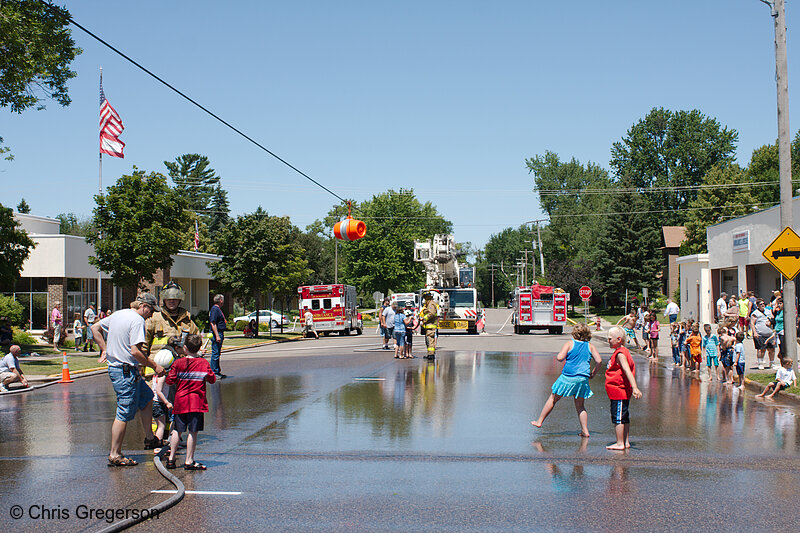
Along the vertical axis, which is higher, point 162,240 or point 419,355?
point 162,240

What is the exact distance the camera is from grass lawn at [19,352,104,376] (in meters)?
20.1

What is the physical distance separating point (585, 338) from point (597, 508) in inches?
151

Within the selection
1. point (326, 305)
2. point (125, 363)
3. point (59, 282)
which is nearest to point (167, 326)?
point (125, 363)

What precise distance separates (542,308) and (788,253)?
80.3 ft

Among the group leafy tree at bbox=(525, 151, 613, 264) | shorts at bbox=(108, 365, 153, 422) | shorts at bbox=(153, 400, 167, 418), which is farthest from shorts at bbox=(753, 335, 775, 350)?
leafy tree at bbox=(525, 151, 613, 264)

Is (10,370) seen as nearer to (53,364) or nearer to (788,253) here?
(53,364)

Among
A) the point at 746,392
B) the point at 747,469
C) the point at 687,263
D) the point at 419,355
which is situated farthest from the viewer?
the point at 687,263

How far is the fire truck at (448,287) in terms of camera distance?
126 feet

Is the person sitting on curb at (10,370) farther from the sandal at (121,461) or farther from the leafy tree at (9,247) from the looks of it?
the leafy tree at (9,247)

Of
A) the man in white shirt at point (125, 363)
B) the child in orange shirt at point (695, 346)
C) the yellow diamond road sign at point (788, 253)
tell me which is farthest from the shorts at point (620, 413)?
the child in orange shirt at point (695, 346)

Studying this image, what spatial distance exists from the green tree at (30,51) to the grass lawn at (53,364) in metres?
7.54

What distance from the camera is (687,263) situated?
46.7 m

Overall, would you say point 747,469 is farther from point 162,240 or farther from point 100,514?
point 162,240

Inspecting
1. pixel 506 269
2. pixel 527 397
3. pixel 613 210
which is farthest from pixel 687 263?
pixel 506 269
